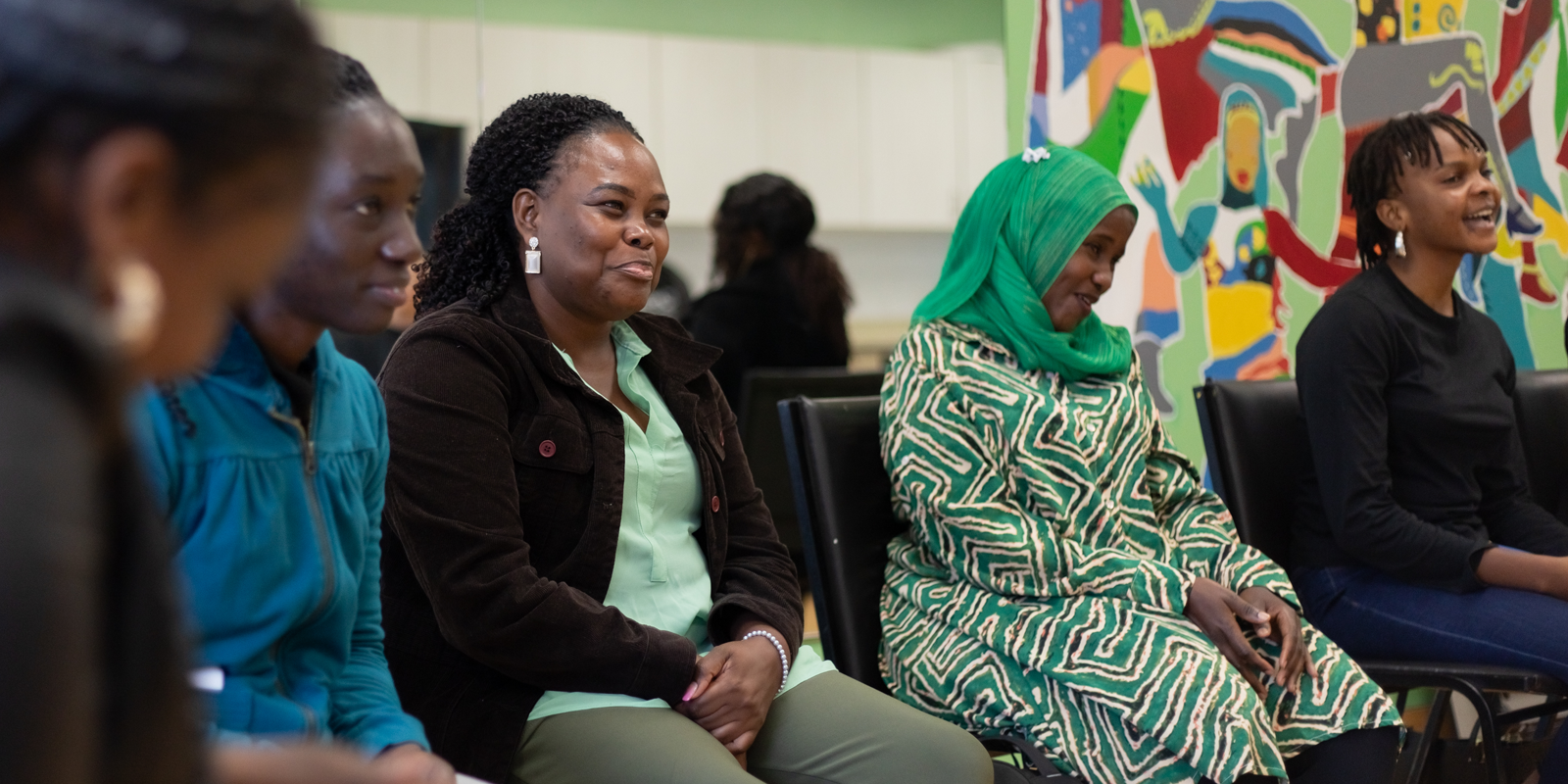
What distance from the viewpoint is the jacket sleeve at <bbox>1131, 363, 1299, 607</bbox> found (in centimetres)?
198

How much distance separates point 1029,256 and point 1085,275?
0.29 feet

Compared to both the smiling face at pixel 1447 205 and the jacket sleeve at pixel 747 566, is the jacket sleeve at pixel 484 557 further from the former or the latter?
the smiling face at pixel 1447 205

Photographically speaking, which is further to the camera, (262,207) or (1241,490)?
(1241,490)

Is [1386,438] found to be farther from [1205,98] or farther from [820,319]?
[820,319]

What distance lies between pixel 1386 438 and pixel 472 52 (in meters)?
4.14

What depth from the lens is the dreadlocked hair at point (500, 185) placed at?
1675mm

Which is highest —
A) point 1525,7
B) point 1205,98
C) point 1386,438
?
point 1525,7

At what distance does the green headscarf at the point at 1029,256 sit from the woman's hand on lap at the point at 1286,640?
0.41 meters

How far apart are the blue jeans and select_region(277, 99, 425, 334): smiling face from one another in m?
1.66

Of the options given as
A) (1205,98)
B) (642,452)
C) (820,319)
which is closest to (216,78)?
(642,452)

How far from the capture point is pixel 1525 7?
3361mm

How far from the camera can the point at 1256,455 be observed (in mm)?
2279

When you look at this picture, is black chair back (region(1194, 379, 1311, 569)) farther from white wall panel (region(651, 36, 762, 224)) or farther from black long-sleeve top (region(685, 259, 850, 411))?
white wall panel (region(651, 36, 762, 224))

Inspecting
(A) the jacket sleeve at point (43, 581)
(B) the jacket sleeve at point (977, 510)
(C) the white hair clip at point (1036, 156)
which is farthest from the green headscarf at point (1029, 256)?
(A) the jacket sleeve at point (43, 581)
